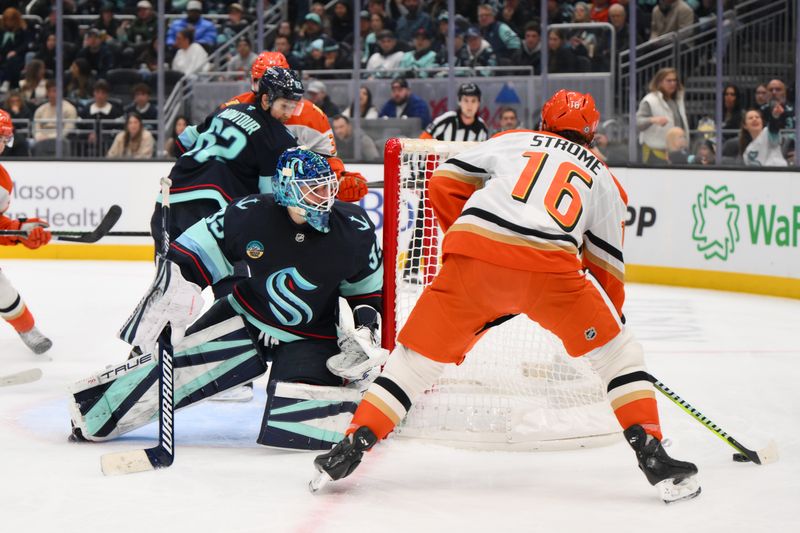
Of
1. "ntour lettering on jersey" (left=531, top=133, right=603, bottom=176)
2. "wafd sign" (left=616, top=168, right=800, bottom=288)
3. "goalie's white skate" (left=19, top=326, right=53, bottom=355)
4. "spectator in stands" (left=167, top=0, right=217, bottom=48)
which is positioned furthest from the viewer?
"spectator in stands" (left=167, top=0, right=217, bottom=48)

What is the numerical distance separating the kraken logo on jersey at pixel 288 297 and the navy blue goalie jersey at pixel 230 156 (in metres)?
0.89

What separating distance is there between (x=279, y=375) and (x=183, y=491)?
55 cm

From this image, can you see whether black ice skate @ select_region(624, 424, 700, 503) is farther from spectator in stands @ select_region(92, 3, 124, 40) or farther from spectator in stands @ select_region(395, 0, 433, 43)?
spectator in stands @ select_region(92, 3, 124, 40)

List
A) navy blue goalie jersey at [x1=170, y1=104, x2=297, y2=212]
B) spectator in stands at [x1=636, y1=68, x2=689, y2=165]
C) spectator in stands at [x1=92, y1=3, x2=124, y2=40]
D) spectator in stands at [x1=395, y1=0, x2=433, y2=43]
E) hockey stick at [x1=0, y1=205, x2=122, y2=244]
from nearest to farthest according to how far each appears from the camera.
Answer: hockey stick at [x1=0, y1=205, x2=122, y2=244]
navy blue goalie jersey at [x1=170, y1=104, x2=297, y2=212]
spectator in stands at [x1=636, y1=68, x2=689, y2=165]
spectator in stands at [x1=395, y1=0, x2=433, y2=43]
spectator in stands at [x1=92, y1=3, x2=124, y2=40]

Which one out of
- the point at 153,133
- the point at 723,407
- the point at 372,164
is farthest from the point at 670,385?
the point at 153,133

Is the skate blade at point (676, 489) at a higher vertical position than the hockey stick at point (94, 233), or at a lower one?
lower

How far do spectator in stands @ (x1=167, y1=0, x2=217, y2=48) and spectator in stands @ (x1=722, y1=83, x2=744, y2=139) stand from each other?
4367mm

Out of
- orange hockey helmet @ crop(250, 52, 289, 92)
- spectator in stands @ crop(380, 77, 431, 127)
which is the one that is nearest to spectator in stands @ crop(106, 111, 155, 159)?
spectator in stands @ crop(380, 77, 431, 127)

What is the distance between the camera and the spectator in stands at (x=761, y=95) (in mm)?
7461

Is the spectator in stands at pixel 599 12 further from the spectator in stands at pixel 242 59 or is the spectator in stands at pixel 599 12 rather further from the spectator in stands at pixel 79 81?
the spectator in stands at pixel 79 81

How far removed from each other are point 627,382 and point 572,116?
732 millimetres

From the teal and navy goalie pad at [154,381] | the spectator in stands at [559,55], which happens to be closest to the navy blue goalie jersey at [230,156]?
the teal and navy goalie pad at [154,381]

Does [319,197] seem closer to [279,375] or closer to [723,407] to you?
[279,375]

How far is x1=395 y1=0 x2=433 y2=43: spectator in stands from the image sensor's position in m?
9.16
